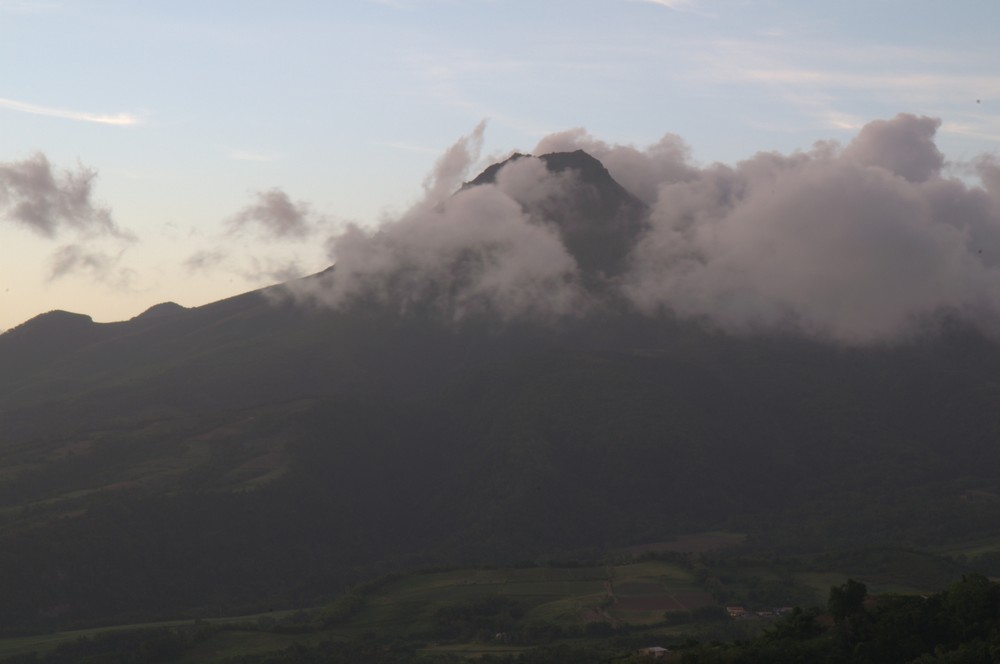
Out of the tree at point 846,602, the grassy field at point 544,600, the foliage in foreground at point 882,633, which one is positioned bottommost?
the grassy field at point 544,600

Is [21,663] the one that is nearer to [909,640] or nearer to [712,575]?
[712,575]

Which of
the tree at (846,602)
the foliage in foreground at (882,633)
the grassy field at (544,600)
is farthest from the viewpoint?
the grassy field at (544,600)

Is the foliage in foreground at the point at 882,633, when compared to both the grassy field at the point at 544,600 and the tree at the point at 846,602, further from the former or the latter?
the grassy field at the point at 544,600

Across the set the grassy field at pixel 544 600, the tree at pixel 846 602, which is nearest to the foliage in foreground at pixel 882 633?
the tree at pixel 846 602

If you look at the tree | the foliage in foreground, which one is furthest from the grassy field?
the tree

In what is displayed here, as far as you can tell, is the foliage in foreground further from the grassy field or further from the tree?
the grassy field

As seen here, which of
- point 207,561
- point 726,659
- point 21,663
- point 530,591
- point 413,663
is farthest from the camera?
point 207,561

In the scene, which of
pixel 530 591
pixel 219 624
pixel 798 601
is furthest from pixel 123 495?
pixel 798 601

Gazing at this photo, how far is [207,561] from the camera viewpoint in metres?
180

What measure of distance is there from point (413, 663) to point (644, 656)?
4365 cm

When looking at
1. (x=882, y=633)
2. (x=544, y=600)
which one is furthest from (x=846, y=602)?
(x=544, y=600)

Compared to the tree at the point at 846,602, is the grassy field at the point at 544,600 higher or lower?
lower

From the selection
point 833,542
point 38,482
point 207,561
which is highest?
point 38,482

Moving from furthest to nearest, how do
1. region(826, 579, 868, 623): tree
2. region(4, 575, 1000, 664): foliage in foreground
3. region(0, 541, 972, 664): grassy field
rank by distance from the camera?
region(0, 541, 972, 664): grassy field
region(826, 579, 868, 623): tree
region(4, 575, 1000, 664): foliage in foreground
